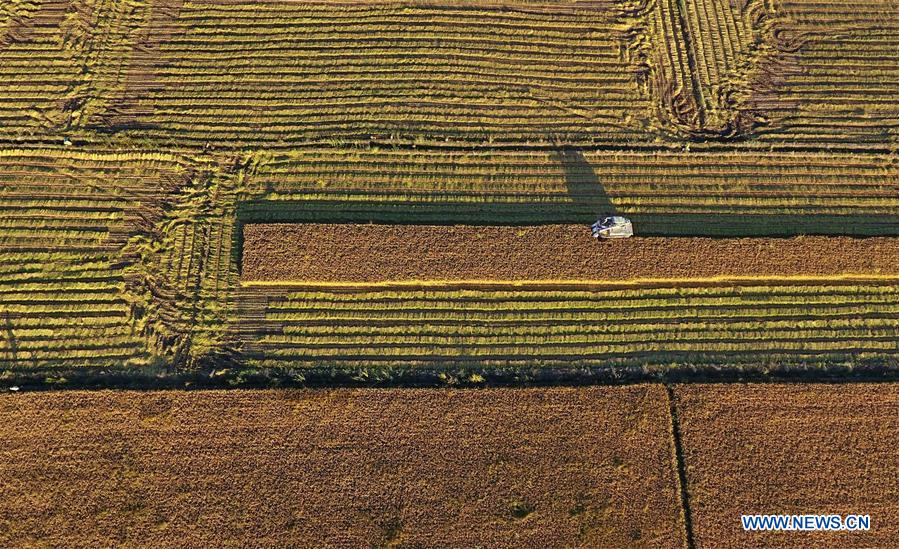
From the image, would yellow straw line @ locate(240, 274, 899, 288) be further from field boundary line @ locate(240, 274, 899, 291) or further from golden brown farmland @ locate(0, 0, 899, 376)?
golden brown farmland @ locate(0, 0, 899, 376)

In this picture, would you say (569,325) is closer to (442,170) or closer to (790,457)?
(442,170)

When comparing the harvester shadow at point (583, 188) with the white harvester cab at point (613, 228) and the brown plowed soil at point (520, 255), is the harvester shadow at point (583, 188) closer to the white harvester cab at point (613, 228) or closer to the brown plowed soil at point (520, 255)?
the white harvester cab at point (613, 228)

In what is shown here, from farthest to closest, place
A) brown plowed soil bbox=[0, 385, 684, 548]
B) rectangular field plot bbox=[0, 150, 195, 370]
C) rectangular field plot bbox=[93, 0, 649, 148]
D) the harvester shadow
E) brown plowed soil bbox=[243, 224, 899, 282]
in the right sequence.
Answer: rectangular field plot bbox=[93, 0, 649, 148] < the harvester shadow < brown plowed soil bbox=[243, 224, 899, 282] < rectangular field plot bbox=[0, 150, 195, 370] < brown plowed soil bbox=[0, 385, 684, 548]

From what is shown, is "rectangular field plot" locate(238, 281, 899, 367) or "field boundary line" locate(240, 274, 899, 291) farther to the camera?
"field boundary line" locate(240, 274, 899, 291)

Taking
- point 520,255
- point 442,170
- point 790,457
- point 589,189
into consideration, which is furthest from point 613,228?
point 790,457

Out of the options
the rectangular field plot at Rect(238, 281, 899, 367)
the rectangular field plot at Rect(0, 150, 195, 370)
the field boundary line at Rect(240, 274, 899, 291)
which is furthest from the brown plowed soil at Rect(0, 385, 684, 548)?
the field boundary line at Rect(240, 274, 899, 291)
